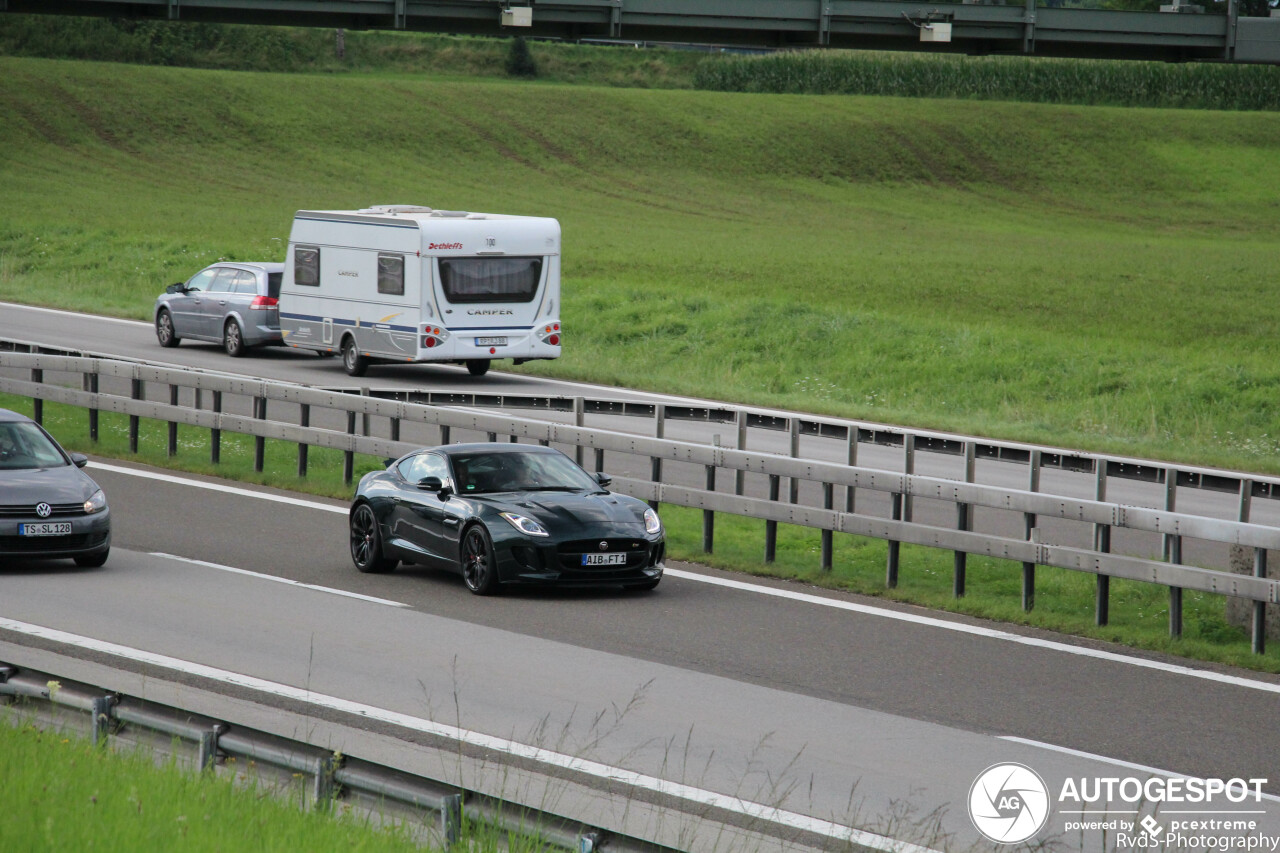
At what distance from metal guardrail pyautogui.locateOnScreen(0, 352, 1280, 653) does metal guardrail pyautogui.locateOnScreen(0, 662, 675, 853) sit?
7.60 m

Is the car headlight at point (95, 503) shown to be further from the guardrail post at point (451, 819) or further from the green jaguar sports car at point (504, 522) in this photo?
the guardrail post at point (451, 819)

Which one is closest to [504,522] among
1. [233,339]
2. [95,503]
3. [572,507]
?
[572,507]

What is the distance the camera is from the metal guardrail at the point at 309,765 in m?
5.84

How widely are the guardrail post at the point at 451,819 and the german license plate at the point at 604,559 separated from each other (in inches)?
308

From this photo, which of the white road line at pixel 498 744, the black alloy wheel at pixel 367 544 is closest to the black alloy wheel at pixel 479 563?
the black alloy wheel at pixel 367 544

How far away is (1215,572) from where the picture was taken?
12164 millimetres

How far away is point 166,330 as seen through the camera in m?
33.6

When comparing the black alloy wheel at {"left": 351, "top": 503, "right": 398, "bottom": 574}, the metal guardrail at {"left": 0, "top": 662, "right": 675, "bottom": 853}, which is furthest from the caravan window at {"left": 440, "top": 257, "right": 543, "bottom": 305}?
the metal guardrail at {"left": 0, "top": 662, "right": 675, "bottom": 853}

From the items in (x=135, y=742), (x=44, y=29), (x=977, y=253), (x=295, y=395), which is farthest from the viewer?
(x=44, y=29)

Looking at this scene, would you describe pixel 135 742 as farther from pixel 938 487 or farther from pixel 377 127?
pixel 377 127

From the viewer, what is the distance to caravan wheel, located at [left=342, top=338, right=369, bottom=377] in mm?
30625

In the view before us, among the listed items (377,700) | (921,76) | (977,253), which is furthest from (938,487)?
(921,76)

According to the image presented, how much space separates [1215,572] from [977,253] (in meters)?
45.8

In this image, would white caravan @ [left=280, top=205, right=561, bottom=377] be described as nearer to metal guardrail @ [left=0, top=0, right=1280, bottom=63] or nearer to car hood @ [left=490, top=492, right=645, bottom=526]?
metal guardrail @ [left=0, top=0, right=1280, bottom=63]
